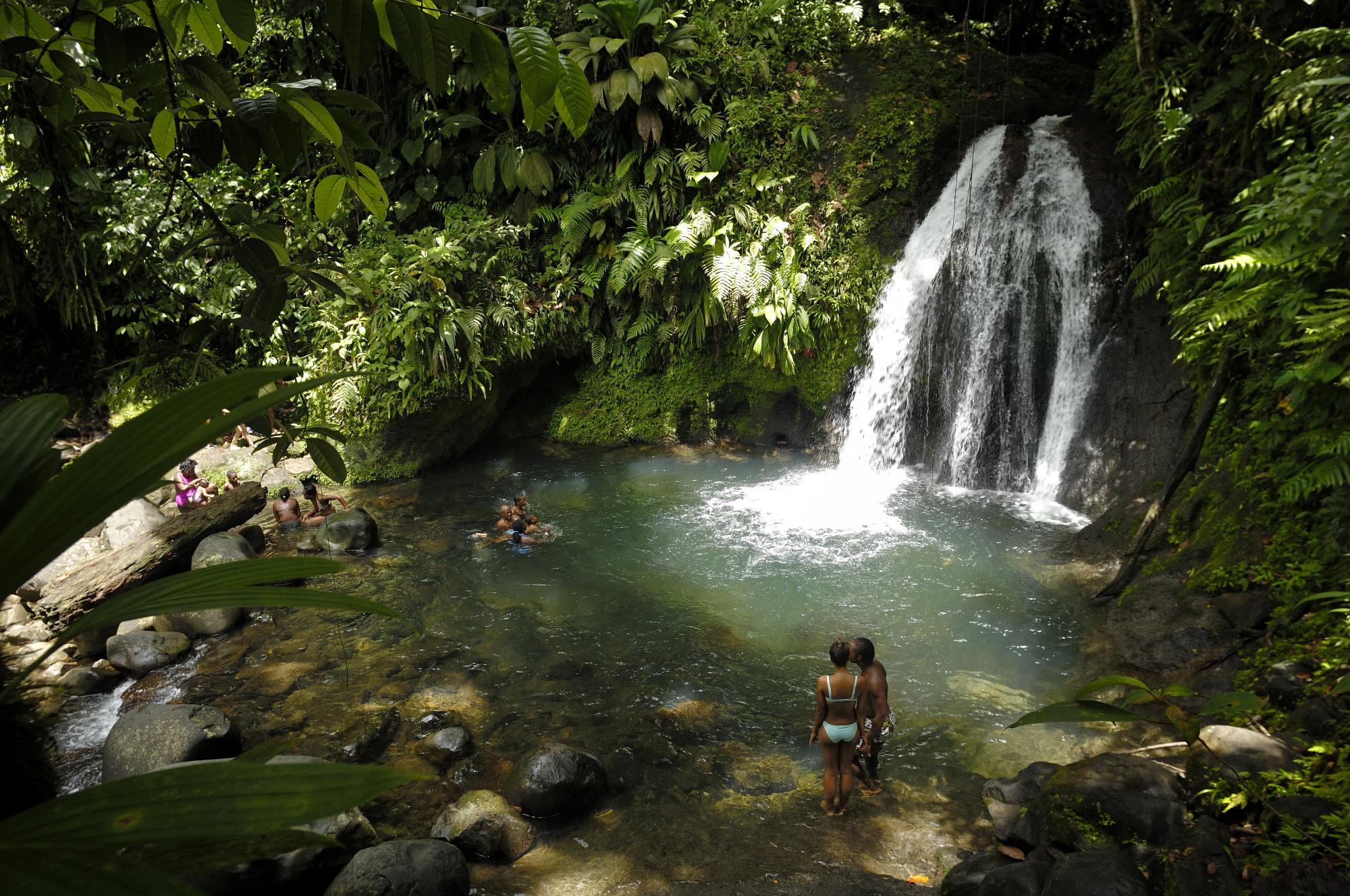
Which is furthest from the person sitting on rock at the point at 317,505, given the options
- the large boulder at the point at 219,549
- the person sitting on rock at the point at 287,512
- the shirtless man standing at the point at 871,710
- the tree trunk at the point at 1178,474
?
the tree trunk at the point at 1178,474

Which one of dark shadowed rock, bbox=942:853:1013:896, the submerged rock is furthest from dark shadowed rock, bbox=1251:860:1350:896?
the submerged rock

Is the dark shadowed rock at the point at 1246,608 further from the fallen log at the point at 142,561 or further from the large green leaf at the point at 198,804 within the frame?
the fallen log at the point at 142,561

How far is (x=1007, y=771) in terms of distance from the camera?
5.11 m

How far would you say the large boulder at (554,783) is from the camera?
4.80 m

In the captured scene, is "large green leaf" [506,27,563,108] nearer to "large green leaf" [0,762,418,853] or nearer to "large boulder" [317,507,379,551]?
"large green leaf" [0,762,418,853]

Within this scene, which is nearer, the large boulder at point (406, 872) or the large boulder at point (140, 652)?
the large boulder at point (406, 872)

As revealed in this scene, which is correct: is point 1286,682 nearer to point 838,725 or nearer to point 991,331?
point 838,725

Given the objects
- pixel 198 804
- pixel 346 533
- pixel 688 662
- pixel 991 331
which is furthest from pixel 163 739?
pixel 991 331

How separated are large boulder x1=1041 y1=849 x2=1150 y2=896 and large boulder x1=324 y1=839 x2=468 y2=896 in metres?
2.83

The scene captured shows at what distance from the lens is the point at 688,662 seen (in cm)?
664

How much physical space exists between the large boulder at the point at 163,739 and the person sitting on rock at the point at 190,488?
4.47 m

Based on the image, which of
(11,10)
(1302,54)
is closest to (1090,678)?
(1302,54)

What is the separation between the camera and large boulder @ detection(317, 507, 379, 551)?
8812 mm

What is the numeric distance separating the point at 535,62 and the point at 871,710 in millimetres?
4679
